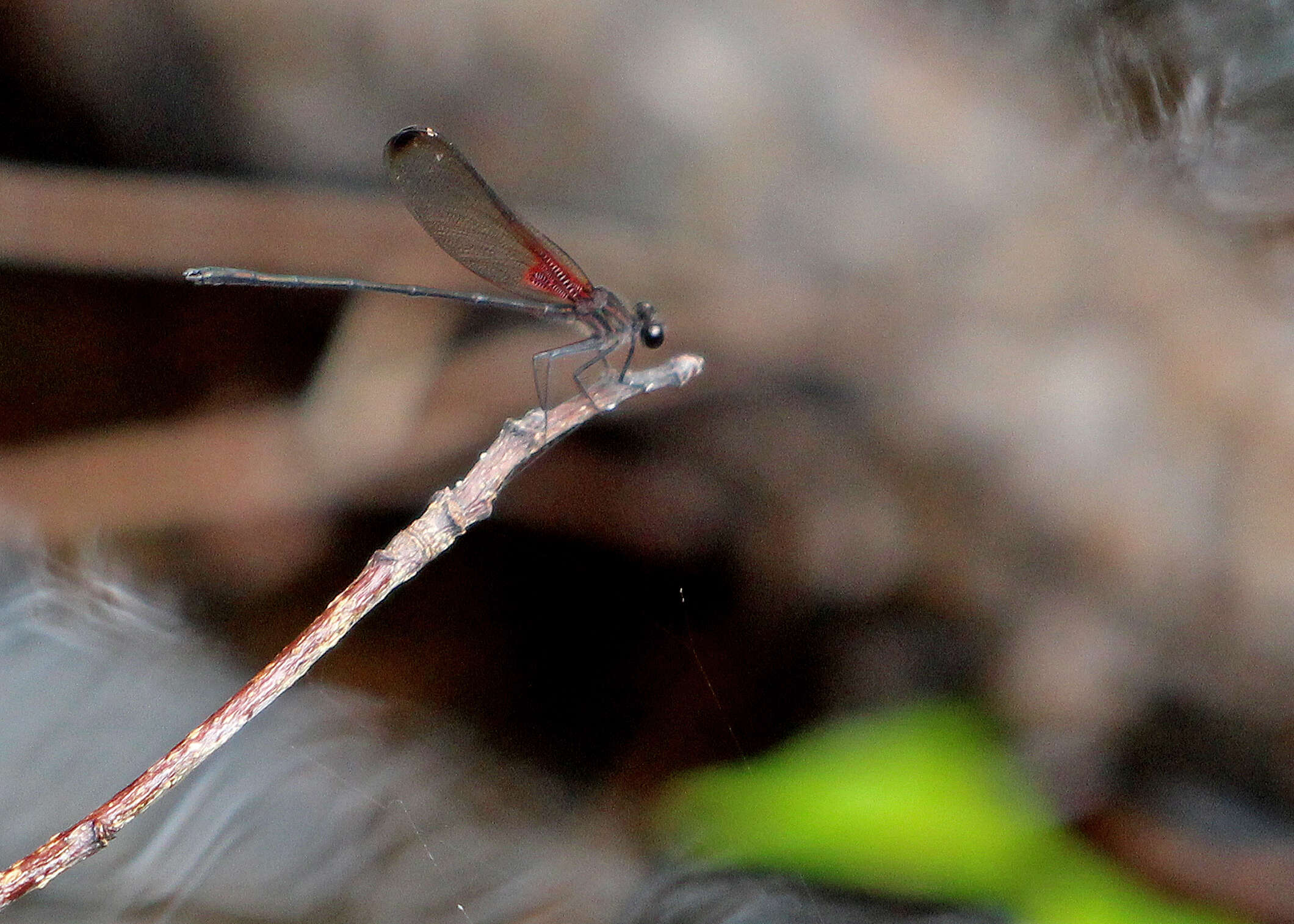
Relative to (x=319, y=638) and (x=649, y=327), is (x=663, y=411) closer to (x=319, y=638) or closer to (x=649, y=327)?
(x=649, y=327)

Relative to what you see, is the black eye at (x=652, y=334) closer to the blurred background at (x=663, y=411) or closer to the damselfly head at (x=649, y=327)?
the damselfly head at (x=649, y=327)

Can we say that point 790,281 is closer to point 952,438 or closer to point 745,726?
point 952,438

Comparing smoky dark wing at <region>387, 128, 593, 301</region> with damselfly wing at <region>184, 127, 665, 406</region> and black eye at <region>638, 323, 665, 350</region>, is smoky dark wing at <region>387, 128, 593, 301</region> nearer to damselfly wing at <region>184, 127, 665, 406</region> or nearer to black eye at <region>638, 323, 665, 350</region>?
damselfly wing at <region>184, 127, 665, 406</region>

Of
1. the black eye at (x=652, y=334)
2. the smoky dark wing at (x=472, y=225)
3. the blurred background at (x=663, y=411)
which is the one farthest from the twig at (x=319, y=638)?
the blurred background at (x=663, y=411)

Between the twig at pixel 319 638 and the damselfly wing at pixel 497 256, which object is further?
Result: the damselfly wing at pixel 497 256

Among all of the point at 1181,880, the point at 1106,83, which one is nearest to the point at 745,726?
the point at 1181,880

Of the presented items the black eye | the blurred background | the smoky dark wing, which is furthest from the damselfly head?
the blurred background

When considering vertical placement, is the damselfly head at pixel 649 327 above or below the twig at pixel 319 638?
above
